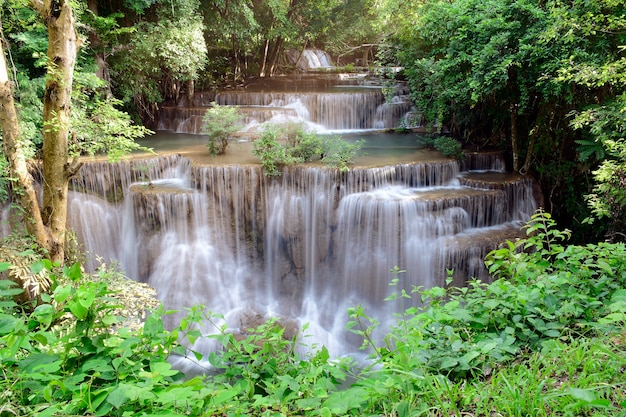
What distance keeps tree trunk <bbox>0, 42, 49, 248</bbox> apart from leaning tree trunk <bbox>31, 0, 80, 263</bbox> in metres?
0.22

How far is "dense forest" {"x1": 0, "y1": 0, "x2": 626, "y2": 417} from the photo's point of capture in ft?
6.81

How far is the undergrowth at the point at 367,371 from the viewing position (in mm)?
1939

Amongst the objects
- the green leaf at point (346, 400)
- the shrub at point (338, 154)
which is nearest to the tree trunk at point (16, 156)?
the shrub at point (338, 154)

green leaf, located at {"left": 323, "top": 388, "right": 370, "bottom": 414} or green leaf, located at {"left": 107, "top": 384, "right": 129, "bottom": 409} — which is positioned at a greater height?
green leaf, located at {"left": 107, "top": 384, "right": 129, "bottom": 409}

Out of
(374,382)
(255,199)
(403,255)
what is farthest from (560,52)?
(374,382)

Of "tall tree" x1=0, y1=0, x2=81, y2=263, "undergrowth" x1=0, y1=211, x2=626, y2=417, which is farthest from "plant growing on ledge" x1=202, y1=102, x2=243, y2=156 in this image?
"undergrowth" x1=0, y1=211, x2=626, y2=417

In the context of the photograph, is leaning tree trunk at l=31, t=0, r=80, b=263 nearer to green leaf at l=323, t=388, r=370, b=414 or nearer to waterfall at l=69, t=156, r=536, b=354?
waterfall at l=69, t=156, r=536, b=354

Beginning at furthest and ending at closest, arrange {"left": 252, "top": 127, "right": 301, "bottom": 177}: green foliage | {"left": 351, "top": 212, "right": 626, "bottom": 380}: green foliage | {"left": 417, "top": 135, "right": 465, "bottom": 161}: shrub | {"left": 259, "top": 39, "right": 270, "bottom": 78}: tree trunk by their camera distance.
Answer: {"left": 259, "top": 39, "right": 270, "bottom": 78}: tree trunk → {"left": 417, "top": 135, "right": 465, "bottom": 161}: shrub → {"left": 252, "top": 127, "right": 301, "bottom": 177}: green foliage → {"left": 351, "top": 212, "right": 626, "bottom": 380}: green foliage

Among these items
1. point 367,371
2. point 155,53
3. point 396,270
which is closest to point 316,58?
point 155,53

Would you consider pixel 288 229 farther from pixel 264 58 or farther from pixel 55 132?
pixel 264 58

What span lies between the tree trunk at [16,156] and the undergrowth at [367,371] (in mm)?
3932

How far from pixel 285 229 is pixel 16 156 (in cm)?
487

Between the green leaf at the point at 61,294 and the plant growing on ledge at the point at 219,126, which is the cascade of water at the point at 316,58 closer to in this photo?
the plant growing on ledge at the point at 219,126

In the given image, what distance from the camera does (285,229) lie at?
29.0 feet
